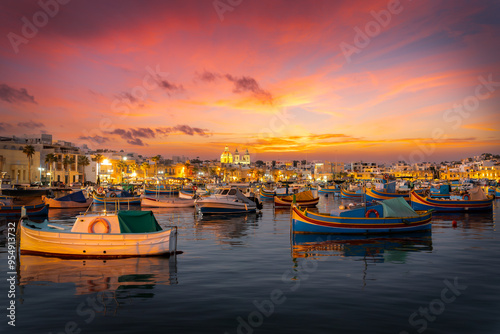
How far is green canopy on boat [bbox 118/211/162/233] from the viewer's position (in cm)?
1953

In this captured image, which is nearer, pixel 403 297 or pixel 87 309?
pixel 87 309

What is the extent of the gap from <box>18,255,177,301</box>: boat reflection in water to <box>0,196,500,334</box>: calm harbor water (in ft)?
0.15

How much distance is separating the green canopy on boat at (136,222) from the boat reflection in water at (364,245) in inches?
331

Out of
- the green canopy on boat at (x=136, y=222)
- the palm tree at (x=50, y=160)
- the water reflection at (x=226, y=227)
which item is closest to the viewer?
the green canopy on boat at (x=136, y=222)

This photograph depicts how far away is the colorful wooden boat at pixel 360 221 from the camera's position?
1101 inches

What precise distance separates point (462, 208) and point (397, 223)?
25.9 meters

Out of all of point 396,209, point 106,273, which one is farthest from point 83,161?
point 106,273

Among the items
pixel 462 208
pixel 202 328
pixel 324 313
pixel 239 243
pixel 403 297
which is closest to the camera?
pixel 202 328

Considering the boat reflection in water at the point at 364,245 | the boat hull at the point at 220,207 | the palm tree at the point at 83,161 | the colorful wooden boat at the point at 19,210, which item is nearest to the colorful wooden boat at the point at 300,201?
the boat hull at the point at 220,207

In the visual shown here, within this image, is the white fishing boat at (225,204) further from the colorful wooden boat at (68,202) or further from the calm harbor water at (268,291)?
the calm harbor water at (268,291)

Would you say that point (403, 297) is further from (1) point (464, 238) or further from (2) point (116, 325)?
(1) point (464, 238)

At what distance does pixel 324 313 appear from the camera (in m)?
11.9

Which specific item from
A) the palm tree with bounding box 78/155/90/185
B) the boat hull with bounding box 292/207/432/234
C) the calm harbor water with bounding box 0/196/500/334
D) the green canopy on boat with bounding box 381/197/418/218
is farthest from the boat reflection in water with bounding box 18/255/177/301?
the palm tree with bounding box 78/155/90/185

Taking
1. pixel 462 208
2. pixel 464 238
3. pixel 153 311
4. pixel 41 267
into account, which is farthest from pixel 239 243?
pixel 462 208
